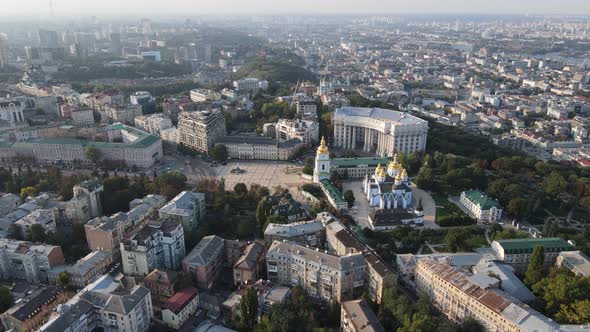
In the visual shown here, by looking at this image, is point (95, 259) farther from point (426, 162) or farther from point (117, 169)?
point (426, 162)

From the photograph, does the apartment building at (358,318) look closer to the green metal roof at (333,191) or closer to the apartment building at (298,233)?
the apartment building at (298,233)

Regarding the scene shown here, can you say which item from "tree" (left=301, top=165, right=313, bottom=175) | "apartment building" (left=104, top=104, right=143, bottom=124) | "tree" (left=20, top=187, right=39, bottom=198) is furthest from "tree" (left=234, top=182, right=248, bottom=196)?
"apartment building" (left=104, top=104, right=143, bottom=124)

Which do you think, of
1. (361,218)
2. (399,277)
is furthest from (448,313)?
(361,218)

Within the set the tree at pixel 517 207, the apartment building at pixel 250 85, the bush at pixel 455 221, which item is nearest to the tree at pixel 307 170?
the bush at pixel 455 221

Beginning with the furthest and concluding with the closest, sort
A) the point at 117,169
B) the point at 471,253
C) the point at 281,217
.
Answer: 1. the point at 117,169
2. the point at 281,217
3. the point at 471,253

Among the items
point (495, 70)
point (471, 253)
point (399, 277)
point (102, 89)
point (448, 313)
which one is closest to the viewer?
point (448, 313)

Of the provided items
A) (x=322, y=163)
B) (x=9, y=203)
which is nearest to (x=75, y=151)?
(x=9, y=203)
